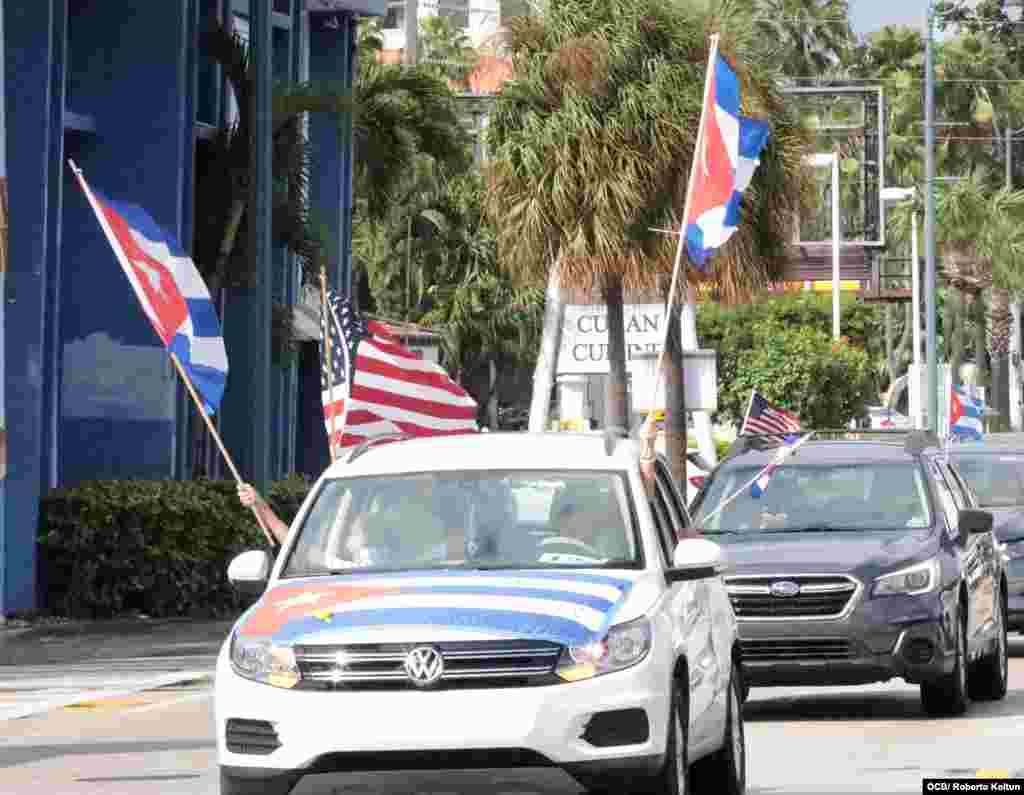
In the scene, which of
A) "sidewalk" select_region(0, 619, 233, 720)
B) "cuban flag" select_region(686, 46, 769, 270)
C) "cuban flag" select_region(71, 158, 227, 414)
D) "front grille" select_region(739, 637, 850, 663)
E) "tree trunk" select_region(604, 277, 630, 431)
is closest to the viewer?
"front grille" select_region(739, 637, 850, 663)

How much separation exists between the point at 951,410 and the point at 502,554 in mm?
33214

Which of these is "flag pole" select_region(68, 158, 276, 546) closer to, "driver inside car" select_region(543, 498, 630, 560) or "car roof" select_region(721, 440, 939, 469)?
"driver inside car" select_region(543, 498, 630, 560)

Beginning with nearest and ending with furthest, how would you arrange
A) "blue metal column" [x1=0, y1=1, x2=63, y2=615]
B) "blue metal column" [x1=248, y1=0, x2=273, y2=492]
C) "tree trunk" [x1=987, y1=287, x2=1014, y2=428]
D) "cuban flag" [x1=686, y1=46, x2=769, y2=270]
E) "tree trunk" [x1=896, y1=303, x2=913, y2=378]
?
"cuban flag" [x1=686, y1=46, x2=769, y2=270]
"blue metal column" [x1=0, y1=1, x2=63, y2=615]
"blue metal column" [x1=248, y1=0, x2=273, y2=492]
"tree trunk" [x1=987, y1=287, x2=1014, y2=428]
"tree trunk" [x1=896, y1=303, x2=913, y2=378]

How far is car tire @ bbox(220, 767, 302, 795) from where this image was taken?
9.52 meters

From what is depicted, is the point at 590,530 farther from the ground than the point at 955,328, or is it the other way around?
the point at 955,328

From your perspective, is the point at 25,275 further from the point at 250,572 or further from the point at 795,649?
the point at 250,572

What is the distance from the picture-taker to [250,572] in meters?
10.7

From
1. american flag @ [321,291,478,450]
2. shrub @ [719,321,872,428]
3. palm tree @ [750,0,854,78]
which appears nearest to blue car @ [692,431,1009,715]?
american flag @ [321,291,478,450]

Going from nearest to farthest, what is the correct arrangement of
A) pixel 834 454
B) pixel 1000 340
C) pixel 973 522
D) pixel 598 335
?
pixel 973 522 → pixel 834 454 → pixel 598 335 → pixel 1000 340

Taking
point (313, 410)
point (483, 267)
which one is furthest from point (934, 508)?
point (483, 267)

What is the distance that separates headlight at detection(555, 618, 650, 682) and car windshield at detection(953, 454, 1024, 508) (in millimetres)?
13582

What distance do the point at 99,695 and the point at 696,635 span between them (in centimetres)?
879

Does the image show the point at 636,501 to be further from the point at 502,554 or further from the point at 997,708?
the point at 997,708

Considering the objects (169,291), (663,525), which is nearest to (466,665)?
(663,525)
